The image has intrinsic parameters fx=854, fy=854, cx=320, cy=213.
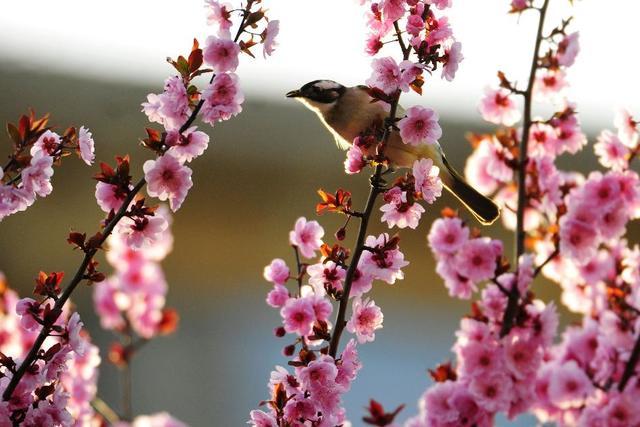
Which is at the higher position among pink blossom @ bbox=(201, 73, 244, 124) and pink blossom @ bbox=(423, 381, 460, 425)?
pink blossom @ bbox=(201, 73, 244, 124)

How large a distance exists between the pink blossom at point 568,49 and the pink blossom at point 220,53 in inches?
20.6

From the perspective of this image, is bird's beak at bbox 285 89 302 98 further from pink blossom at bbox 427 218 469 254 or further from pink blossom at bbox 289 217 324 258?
pink blossom at bbox 427 218 469 254

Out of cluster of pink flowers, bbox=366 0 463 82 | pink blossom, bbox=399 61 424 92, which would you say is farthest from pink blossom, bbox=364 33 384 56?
pink blossom, bbox=399 61 424 92

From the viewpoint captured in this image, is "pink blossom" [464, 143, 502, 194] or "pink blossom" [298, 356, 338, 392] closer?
"pink blossom" [298, 356, 338, 392]

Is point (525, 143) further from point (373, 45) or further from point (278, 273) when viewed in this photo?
point (278, 273)

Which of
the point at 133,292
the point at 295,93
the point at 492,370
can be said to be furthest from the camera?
the point at 133,292

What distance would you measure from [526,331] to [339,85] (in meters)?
0.98

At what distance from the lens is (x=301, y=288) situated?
4.52ft

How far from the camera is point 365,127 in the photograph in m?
1.79

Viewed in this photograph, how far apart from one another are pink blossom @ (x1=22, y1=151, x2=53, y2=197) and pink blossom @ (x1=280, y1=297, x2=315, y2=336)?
0.40m

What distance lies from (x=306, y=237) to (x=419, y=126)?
0.94ft

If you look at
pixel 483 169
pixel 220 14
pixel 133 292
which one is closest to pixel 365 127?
pixel 483 169

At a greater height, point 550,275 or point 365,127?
point 365,127

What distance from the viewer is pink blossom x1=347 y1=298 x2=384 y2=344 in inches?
52.6
